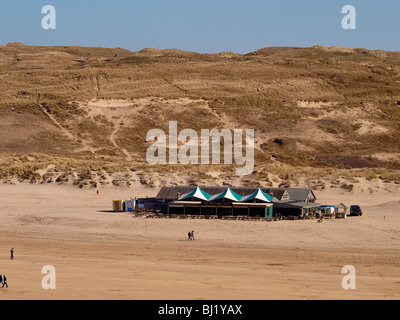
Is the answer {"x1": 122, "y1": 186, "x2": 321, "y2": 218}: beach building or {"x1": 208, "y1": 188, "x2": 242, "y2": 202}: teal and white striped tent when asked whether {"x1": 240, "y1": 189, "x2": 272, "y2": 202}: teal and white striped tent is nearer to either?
{"x1": 122, "y1": 186, "x2": 321, "y2": 218}: beach building

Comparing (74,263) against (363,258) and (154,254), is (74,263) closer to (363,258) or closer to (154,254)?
(154,254)

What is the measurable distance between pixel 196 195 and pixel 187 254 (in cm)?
1272

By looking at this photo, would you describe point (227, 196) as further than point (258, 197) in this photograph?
Yes

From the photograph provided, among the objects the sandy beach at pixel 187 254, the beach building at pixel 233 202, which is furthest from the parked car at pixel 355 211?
the beach building at pixel 233 202

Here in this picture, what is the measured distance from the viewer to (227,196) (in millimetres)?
46188

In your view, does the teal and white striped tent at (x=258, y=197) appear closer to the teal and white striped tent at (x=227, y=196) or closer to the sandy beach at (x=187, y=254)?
the teal and white striped tent at (x=227, y=196)

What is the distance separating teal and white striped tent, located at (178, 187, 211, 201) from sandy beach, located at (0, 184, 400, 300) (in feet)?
10.2

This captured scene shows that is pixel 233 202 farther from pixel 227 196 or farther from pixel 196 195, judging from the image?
pixel 196 195

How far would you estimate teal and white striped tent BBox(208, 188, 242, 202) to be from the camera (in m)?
46.0

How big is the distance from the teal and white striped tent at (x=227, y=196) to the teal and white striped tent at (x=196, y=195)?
1.94 feet

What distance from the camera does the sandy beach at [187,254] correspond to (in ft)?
85.5

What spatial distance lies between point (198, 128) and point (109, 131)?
12.2 m

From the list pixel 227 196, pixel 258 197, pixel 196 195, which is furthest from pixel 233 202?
pixel 196 195

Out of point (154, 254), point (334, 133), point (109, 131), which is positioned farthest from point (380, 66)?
point (154, 254)
